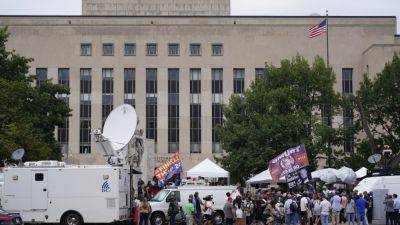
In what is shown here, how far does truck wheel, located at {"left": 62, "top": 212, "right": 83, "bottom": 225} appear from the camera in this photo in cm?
2869

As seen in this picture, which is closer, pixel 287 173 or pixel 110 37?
pixel 287 173

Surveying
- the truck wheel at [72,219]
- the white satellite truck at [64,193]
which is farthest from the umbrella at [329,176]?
the truck wheel at [72,219]

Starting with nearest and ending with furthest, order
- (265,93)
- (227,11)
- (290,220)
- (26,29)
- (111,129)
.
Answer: (290,220)
(111,129)
(265,93)
(26,29)
(227,11)

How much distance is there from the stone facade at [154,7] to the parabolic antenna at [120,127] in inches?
2552

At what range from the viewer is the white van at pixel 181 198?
33.3m

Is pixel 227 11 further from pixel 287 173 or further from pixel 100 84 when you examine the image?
pixel 287 173

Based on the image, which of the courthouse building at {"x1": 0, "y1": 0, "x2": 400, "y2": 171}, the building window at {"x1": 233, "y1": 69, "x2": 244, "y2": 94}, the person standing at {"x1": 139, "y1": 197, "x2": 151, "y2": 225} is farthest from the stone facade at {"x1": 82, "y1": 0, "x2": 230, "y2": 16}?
the person standing at {"x1": 139, "y1": 197, "x2": 151, "y2": 225}

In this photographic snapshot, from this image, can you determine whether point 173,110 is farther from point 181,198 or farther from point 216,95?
point 181,198

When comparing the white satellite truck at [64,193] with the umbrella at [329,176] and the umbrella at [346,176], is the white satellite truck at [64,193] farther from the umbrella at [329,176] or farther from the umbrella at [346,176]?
the umbrella at [346,176]

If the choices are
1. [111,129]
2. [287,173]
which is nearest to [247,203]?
[287,173]

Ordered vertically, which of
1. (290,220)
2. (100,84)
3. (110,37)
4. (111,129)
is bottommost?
(290,220)

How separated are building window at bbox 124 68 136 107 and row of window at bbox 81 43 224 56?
198 cm

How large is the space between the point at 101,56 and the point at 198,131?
13.4 metres

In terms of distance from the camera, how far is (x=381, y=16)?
80688mm
